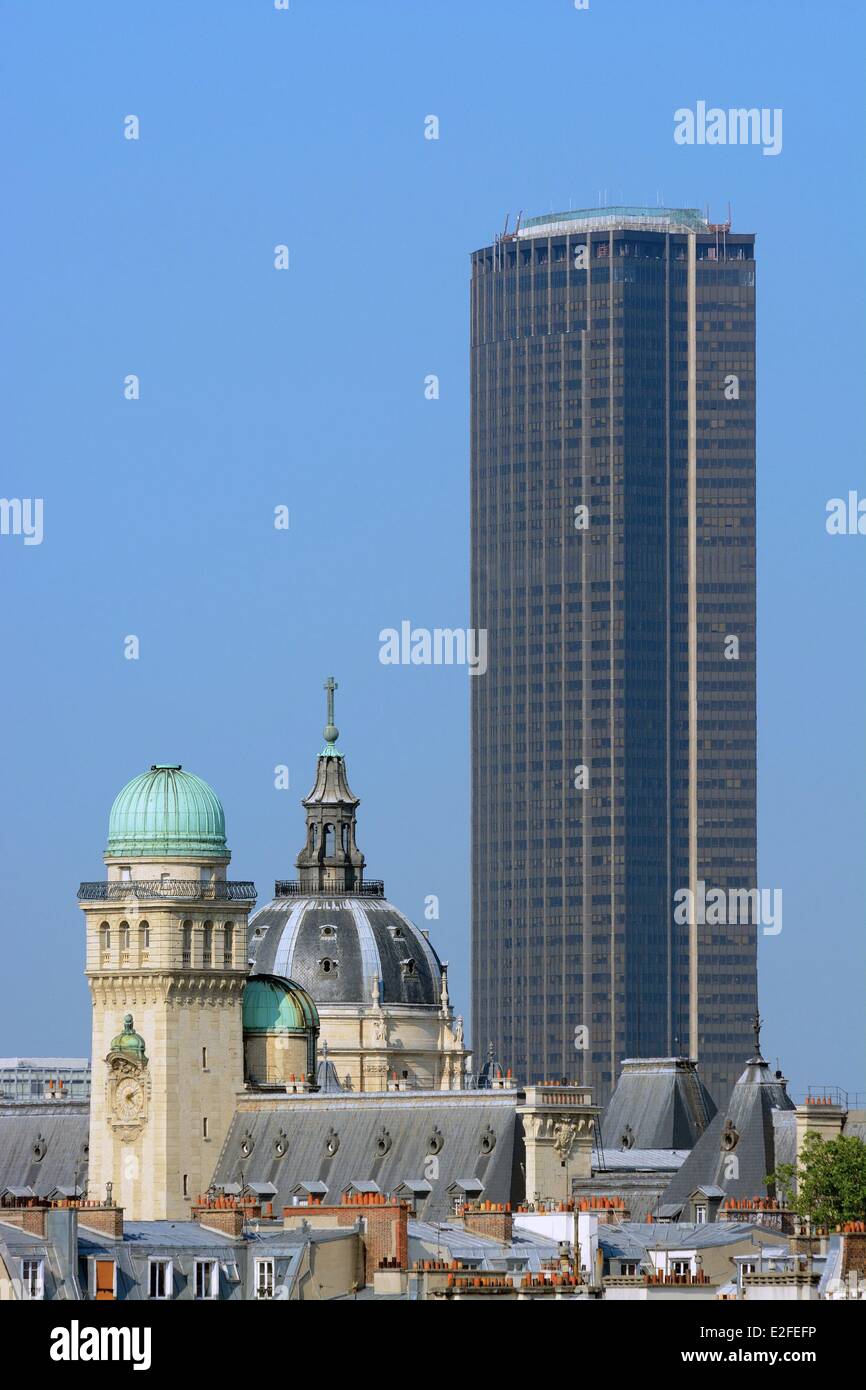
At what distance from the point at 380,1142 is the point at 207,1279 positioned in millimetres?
88182

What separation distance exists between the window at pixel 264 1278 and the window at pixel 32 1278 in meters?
6.60

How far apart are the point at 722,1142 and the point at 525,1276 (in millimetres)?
83898

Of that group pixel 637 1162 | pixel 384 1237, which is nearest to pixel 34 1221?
pixel 384 1237

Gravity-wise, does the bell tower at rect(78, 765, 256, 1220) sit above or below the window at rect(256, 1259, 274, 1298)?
above

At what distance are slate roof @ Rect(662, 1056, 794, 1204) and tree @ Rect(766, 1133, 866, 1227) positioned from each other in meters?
8.77

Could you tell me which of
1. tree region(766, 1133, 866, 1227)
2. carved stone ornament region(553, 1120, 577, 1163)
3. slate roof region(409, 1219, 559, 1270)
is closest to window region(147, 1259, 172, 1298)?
slate roof region(409, 1219, 559, 1270)

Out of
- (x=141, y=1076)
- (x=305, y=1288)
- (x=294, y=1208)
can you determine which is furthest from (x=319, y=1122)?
(x=305, y=1288)

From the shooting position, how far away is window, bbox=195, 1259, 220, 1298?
→ 102m

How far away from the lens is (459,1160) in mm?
186875

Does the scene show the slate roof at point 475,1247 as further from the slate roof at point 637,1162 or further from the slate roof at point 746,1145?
the slate roof at point 637,1162

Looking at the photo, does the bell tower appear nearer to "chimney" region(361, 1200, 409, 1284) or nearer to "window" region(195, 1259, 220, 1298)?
"chimney" region(361, 1200, 409, 1284)

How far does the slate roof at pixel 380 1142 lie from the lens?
18600 centimetres
